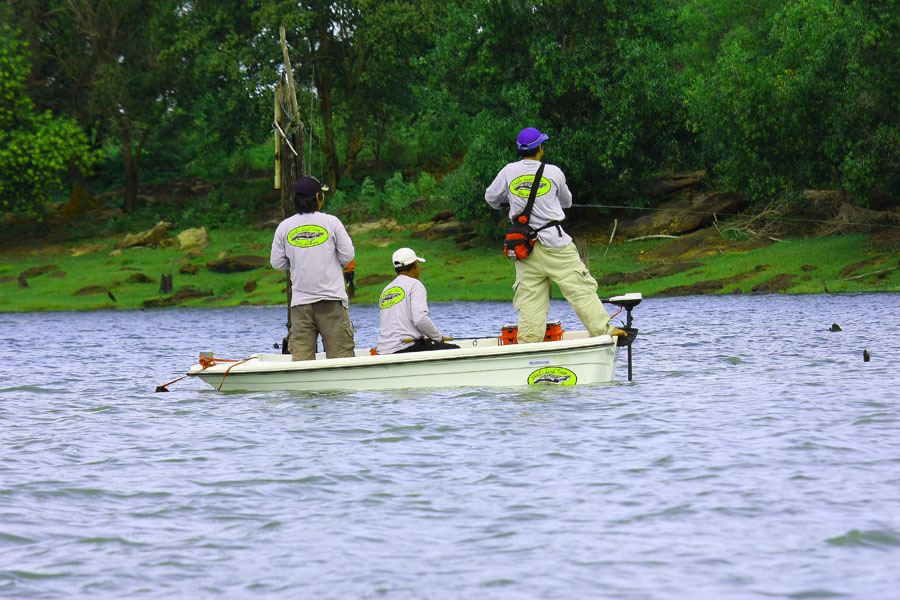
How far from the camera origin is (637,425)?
30.2 feet

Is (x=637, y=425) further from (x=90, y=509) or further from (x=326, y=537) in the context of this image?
(x=90, y=509)

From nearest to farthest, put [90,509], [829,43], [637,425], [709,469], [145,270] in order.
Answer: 1. [90,509]
2. [709,469]
3. [637,425]
4. [829,43]
5. [145,270]

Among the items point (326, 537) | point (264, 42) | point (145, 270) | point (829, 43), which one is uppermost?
point (264, 42)

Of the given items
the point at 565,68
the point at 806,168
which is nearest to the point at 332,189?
the point at 565,68

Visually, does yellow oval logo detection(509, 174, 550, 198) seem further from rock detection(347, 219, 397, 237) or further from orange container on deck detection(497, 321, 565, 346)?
rock detection(347, 219, 397, 237)

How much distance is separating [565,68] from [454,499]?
3080cm

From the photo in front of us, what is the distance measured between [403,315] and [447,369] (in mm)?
882

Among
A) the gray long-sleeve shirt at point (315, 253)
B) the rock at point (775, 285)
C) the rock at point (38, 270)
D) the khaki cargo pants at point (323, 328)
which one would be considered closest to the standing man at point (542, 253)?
the gray long-sleeve shirt at point (315, 253)

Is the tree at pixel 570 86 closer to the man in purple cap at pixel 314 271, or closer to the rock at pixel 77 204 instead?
the rock at pixel 77 204

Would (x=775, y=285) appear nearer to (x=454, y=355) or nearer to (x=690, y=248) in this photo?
(x=690, y=248)

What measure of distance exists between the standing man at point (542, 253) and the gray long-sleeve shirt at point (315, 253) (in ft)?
5.72

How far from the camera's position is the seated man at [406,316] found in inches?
436

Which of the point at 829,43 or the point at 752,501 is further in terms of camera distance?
the point at 829,43

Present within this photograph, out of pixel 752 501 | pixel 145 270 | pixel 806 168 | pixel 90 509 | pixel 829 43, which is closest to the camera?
pixel 752 501
